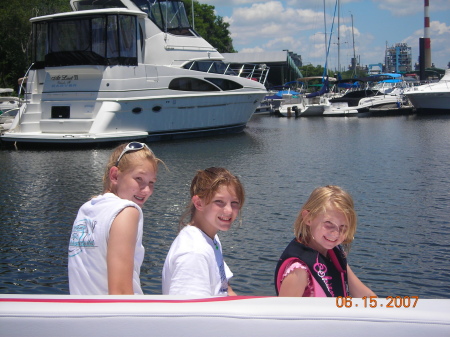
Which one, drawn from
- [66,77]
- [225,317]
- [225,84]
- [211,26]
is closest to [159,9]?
[225,84]

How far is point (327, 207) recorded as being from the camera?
3.25 m

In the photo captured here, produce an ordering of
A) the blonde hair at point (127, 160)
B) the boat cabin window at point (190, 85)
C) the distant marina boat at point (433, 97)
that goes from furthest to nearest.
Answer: the distant marina boat at point (433, 97) < the boat cabin window at point (190, 85) < the blonde hair at point (127, 160)

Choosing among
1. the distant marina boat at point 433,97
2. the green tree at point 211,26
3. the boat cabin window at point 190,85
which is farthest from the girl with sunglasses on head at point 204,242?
the green tree at point 211,26

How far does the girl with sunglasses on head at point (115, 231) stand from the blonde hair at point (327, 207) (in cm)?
88

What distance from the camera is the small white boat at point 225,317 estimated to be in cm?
220

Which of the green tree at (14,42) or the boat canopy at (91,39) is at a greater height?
the green tree at (14,42)

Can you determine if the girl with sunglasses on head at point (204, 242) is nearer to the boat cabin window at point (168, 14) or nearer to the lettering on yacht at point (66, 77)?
the lettering on yacht at point (66, 77)

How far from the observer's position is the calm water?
7000mm

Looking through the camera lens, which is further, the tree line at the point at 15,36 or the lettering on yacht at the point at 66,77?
the tree line at the point at 15,36

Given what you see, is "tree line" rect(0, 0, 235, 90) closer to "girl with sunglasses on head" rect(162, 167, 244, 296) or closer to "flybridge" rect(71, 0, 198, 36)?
"flybridge" rect(71, 0, 198, 36)

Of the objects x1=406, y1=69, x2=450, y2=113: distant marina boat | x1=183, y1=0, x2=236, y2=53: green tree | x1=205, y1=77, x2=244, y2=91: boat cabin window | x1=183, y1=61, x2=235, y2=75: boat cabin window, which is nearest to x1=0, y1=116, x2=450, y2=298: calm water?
x1=205, y1=77, x2=244, y2=91: boat cabin window

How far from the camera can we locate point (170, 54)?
24516 mm

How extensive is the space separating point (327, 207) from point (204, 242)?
737 millimetres

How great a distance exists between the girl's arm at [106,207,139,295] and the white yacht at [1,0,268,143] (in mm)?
18679
